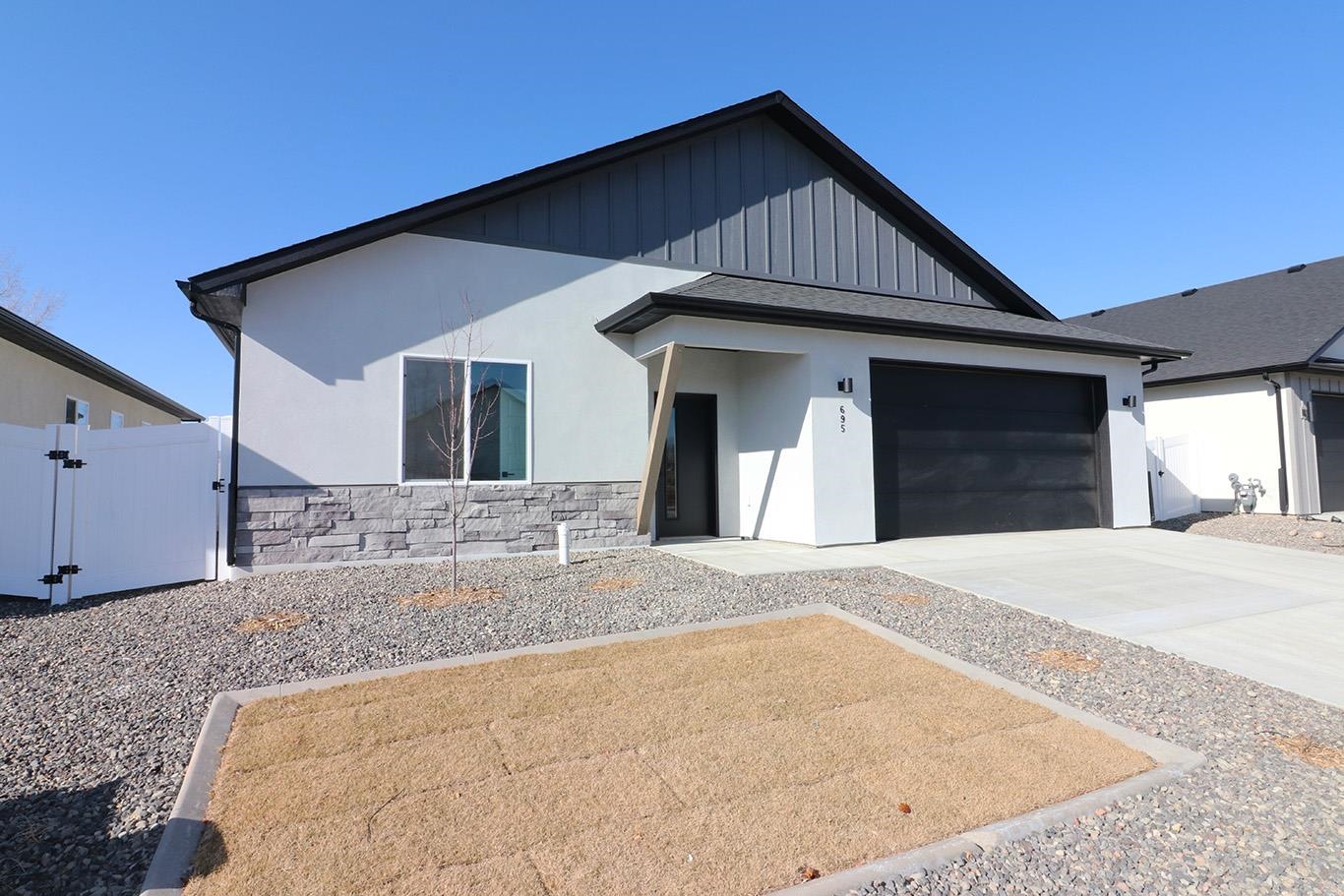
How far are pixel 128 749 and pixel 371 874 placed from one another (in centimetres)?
193

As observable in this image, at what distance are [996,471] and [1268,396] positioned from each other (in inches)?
334

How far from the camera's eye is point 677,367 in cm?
859

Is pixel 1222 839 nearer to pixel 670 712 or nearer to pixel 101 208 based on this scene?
pixel 670 712

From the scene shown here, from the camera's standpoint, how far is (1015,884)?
7.22 feet

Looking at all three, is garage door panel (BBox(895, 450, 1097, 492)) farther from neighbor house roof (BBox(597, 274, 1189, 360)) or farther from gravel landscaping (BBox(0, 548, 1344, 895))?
gravel landscaping (BBox(0, 548, 1344, 895))

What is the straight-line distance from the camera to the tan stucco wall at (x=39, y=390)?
10164 millimetres

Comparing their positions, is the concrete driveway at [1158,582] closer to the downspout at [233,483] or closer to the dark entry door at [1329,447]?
the downspout at [233,483]

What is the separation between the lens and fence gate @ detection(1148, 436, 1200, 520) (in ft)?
44.1

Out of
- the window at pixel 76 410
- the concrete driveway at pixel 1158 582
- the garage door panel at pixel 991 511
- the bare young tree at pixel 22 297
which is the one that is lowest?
the concrete driveway at pixel 1158 582

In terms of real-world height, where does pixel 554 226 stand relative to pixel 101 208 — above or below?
below

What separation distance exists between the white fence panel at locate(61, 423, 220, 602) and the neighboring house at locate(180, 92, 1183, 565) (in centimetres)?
42

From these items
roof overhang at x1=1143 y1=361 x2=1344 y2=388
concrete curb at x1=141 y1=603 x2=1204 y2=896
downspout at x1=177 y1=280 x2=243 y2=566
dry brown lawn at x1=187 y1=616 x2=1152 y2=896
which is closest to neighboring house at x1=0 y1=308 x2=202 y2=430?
downspout at x1=177 y1=280 x2=243 y2=566

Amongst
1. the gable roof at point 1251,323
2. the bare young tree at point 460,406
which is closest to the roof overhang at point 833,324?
the bare young tree at point 460,406

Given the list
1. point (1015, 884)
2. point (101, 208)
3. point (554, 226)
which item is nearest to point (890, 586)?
point (1015, 884)
